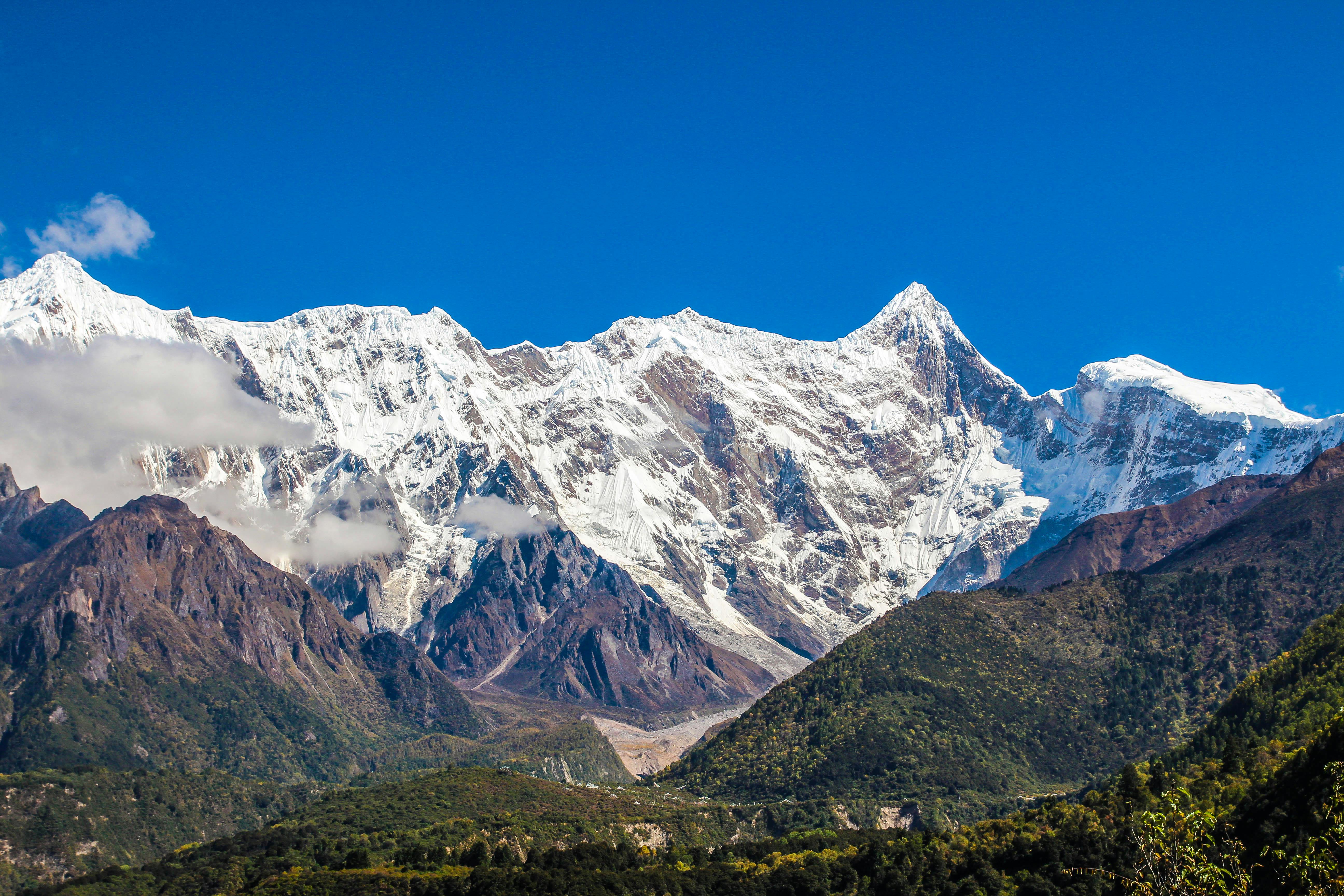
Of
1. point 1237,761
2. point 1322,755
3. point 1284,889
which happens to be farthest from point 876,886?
point 1284,889

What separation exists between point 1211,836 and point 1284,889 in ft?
61.7

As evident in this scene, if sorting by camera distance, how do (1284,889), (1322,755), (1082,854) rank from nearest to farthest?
1. (1284,889)
2. (1322,755)
3. (1082,854)

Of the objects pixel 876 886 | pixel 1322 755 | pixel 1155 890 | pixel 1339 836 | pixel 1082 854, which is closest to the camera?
pixel 1339 836

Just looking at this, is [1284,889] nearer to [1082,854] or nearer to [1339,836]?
[1339,836]

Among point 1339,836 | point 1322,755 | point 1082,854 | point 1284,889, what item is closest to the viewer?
point 1339,836

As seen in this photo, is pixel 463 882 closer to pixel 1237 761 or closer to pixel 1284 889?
pixel 1237 761

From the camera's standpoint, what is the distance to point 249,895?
19988 centimetres

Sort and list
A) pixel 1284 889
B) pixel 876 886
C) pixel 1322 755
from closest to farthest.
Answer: pixel 1284 889
pixel 1322 755
pixel 876 886

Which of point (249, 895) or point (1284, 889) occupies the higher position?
point (249, 895)

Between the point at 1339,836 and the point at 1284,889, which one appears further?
the point at 1284,889

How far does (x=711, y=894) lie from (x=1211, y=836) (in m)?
135

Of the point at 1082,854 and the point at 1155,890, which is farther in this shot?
the point at 1082,854

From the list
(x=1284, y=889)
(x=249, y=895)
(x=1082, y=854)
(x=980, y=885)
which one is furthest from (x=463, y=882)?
(x=1284, y=889)

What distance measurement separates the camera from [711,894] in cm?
19100
